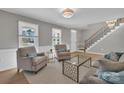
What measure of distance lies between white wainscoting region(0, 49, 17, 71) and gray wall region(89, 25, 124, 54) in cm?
563

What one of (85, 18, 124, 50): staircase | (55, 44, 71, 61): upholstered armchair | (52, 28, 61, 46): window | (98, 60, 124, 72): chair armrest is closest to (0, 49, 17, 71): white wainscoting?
(55, 44, 71, 61): upholstered armchair

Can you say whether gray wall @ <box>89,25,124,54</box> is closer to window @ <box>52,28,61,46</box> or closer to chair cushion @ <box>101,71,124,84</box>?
window @ <box>52,28,61,46</box>

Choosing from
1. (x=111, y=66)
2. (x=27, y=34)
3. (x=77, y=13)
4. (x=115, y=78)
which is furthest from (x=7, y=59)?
(x=115, y=78)

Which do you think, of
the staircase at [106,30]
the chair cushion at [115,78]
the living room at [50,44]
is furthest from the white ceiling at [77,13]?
the chair cushion at [115,78]

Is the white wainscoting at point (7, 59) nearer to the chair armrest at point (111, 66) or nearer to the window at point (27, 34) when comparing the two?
the window at point (27, 34)

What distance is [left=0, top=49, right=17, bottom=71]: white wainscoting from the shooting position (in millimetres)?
4172

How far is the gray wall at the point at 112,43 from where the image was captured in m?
6.68

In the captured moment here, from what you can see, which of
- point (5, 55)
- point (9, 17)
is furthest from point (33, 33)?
point (5, 55)

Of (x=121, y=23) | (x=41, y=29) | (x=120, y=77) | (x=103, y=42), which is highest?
(x=121, y=23)

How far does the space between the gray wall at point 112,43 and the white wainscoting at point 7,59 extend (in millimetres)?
5633

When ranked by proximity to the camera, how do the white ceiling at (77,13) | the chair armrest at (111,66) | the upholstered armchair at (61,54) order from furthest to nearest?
the upholstered armchair at (61,54)
the white ceiling at (77,13)
the chair armrest at (111,66)
